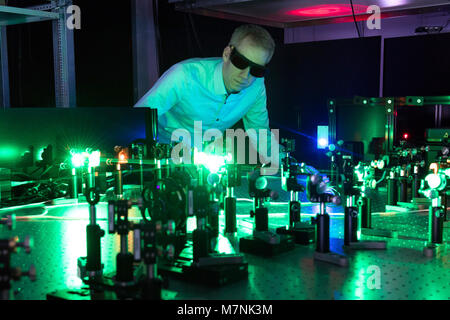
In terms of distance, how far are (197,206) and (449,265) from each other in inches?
33.2

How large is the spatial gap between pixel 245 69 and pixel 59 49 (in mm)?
1490

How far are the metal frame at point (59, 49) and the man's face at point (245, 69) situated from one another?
1.22 meters

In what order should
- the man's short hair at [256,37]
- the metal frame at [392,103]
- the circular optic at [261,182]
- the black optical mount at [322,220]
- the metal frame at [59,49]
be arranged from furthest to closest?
1. the metal frame at [392,103]
2. the metal frame at [59,49]
3. the man's short hair at [256,37]
4. the circular optic at [261,182]
5. the black optical mount at [322,220]

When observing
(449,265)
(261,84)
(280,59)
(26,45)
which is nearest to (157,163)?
(261,84)

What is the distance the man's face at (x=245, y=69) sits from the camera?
235 cm

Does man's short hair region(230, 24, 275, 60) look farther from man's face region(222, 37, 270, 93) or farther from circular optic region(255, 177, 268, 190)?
circular optic region(255, 177, 268, 190)

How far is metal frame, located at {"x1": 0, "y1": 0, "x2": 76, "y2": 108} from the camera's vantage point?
338 centimetres

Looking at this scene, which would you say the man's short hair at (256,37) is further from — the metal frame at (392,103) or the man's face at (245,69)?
the metal frame at (392,103)

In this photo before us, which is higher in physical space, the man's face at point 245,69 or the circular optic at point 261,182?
the man's face at point 245,69

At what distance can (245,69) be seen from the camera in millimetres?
2607

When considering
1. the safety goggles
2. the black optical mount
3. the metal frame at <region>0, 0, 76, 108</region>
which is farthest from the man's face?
the metal frame at <region>0, 0, 76, 108</region>

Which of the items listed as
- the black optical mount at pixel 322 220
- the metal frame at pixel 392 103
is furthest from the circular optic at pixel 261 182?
the metal frame at pixel 392 103

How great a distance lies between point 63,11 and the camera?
3.45m
